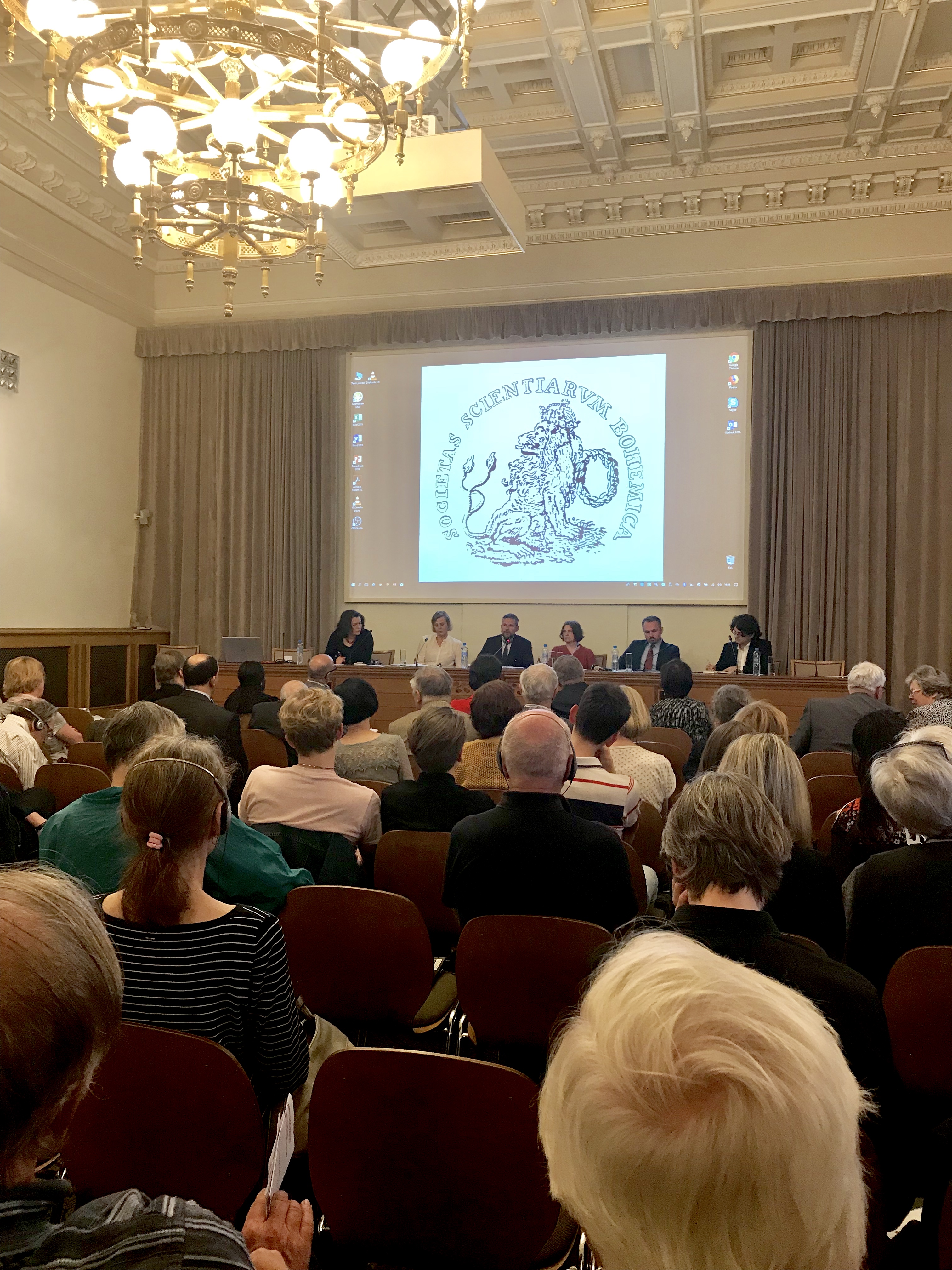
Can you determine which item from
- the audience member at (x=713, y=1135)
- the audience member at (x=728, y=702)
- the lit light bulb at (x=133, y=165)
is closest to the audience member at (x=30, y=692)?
the lit light bulb at (x=133, y=165)

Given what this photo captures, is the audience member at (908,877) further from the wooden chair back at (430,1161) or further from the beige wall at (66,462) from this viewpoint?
the beige wall at (66,462)

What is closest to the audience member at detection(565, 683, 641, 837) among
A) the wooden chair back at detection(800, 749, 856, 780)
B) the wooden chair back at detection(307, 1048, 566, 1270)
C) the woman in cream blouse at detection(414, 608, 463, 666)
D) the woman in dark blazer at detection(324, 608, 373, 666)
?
the wooden chair back at detection(800, 749, 856, 780)

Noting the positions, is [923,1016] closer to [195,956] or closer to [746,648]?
[195,956]

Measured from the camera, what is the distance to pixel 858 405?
900cm

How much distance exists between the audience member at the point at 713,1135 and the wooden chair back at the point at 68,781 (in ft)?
11.6

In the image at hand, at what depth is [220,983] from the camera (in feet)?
5.47

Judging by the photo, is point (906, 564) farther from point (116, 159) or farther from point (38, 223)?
point (38, 223)

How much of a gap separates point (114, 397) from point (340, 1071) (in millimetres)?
10598

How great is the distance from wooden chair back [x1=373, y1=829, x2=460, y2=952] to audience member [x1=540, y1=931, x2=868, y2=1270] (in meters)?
2.11

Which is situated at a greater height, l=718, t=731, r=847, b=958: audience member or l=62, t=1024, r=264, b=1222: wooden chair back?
l=718, t=731, r=847, b=958: audience member

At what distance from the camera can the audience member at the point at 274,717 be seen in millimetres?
5000

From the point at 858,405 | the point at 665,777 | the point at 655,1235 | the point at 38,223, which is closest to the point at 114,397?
the point at 38,223

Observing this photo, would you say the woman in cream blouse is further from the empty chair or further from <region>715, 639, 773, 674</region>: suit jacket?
the empty chair

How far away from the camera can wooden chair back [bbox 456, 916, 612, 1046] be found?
206 cm
